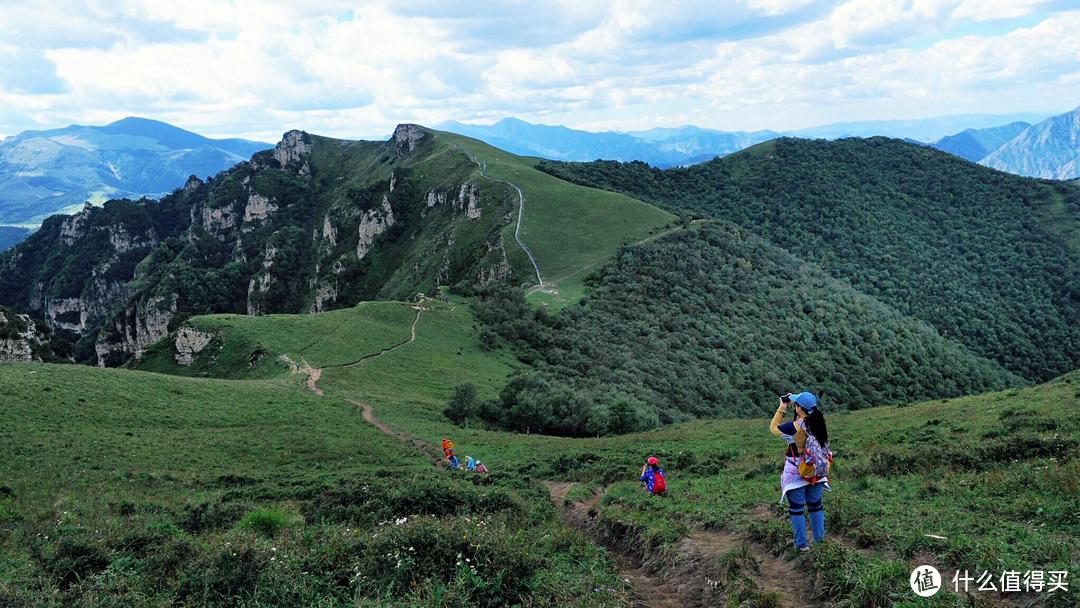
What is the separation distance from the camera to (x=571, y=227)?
341 ft

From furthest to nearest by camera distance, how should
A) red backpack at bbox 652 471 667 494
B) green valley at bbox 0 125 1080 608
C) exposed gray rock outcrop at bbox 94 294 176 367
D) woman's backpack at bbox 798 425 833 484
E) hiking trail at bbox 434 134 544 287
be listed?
exposed gray rock outcrop at bbox 94 294 176 367 < hiking trail at bbox 434 134 544 287 < red backpack at bbox 652 471 667 494 < woman's backpack at bbox 798 425 833 484 < green valley at bbox 0 125 1080 608

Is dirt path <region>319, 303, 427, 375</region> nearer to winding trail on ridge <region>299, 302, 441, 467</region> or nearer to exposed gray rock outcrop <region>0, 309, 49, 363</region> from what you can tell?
winding trail on ridge <region>299, 302, 441, 467</region>

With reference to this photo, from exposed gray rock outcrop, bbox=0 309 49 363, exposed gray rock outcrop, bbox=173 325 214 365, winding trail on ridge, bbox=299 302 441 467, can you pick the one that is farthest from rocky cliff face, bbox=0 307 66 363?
winding trail on ridge, bbox=299 302 441 467

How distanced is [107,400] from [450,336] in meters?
32.8

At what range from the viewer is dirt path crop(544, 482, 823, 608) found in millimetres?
9414

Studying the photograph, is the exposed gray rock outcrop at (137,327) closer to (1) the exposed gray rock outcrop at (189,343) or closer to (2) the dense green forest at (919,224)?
(2) the dense green forest at (919,224)

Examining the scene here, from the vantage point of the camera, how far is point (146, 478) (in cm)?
2152

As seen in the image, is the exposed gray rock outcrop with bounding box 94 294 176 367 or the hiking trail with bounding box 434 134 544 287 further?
the exposed gray rock outcrop with bounding box 94 294 176 367

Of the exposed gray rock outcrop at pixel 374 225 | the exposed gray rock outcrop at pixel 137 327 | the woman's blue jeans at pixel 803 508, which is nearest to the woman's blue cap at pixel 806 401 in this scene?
the woman's blue jeans at pixel 803 508

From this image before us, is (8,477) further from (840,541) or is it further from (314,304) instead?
(314,304)

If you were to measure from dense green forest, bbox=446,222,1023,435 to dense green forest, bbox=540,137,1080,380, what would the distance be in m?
19.7

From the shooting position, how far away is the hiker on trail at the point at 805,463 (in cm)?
1012

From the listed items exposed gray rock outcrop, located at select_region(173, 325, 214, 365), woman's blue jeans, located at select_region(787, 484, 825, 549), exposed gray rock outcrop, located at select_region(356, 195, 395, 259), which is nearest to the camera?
woman's blue jeans, located at select_region(787, 484, 825, 549)

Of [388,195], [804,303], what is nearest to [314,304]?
[388,195]
